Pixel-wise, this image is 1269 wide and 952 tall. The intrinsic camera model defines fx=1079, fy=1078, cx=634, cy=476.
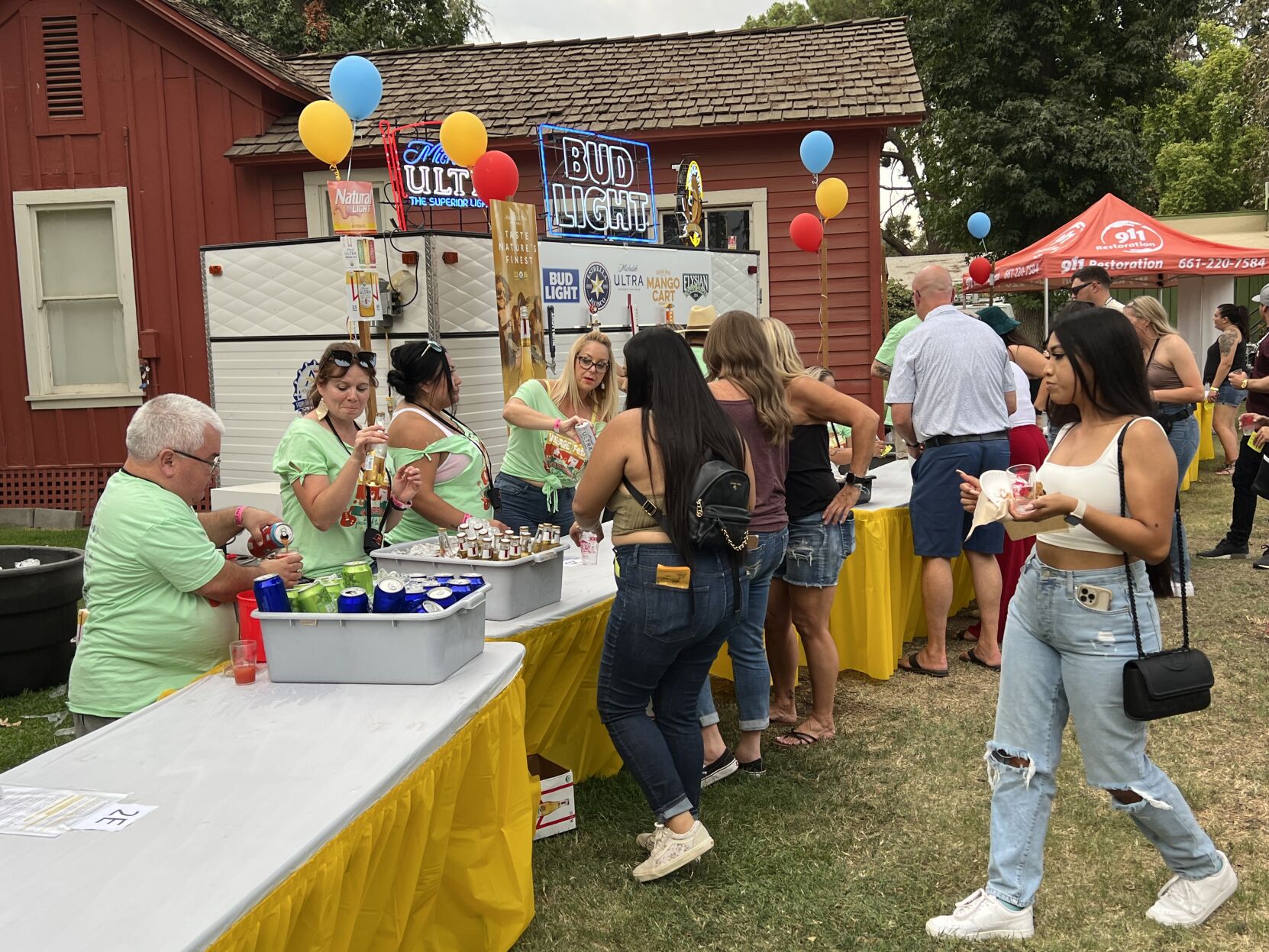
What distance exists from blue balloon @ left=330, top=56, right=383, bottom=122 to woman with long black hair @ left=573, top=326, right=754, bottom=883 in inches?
159

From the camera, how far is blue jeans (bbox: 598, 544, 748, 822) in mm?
2838

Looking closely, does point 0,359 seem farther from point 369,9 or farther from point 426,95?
point 369,9

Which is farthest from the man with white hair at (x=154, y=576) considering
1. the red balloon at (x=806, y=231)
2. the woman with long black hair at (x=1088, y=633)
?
the red balloon at (x=806, y=231)

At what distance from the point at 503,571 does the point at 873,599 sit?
225cm

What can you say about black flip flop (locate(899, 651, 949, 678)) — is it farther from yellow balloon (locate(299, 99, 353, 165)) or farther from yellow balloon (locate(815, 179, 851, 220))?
yellow balloon (locate(815, 179, 851, 220))

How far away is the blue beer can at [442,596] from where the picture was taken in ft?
8.25

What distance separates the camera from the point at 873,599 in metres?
4.81

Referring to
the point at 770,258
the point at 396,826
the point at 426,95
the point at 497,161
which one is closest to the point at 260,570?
the point at 396,826

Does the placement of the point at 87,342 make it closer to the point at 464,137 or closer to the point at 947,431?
the point at 464,137

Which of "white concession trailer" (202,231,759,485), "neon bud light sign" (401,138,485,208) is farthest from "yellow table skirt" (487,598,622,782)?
"neon bud light sign" (401,138,485,208)

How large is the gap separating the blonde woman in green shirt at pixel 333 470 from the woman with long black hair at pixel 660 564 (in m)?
0.73

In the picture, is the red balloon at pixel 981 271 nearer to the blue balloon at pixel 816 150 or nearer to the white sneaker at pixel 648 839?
the blue balloon at pixel 816 150

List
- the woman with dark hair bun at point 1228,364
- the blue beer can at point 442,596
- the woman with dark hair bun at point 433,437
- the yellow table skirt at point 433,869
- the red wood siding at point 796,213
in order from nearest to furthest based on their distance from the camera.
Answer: the yellow table skirt at point 433,869, the blue beer can at point 442,596, the woman with dark hair bun at point 433,437, the woman with dark hair bun at point 1228,364, the red wood siding at point 796,213

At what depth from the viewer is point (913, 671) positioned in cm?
506
